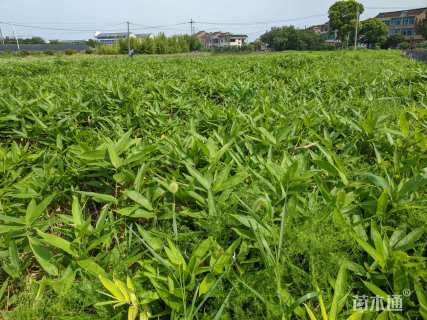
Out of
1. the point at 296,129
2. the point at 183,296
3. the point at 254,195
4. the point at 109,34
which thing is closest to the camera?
the point at 183,296

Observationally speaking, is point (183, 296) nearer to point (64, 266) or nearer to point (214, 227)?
point (214, 227)

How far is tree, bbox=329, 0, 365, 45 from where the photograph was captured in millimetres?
60156

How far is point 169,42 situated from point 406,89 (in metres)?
61.6

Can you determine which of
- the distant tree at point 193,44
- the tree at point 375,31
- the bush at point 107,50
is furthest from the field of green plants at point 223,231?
the tree at point 375,31

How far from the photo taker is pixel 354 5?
198 ft

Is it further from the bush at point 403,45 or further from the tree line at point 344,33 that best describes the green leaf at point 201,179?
the bush at point 403,45

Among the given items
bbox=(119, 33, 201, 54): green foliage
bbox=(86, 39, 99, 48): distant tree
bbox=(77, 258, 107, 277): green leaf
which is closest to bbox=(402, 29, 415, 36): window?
bbox=(119, 33, 201, 54): green foliage

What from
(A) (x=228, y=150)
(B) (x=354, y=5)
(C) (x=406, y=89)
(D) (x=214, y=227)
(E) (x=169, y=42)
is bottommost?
(D) (x=214, y=227)

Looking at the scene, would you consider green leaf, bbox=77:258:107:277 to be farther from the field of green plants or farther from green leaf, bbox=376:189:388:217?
green leaf, bbox=376:189:388:217

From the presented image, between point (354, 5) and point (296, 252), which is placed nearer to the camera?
point (296, 252)

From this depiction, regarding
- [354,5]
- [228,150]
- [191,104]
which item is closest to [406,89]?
[191,104]

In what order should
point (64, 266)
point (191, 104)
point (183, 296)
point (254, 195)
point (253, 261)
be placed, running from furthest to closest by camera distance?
point (191, 104), point (254, 195), point (64, 266), point (253, 261), point (183, 296)

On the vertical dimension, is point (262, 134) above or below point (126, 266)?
above

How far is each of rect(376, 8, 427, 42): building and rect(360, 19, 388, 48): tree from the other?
13894mm
